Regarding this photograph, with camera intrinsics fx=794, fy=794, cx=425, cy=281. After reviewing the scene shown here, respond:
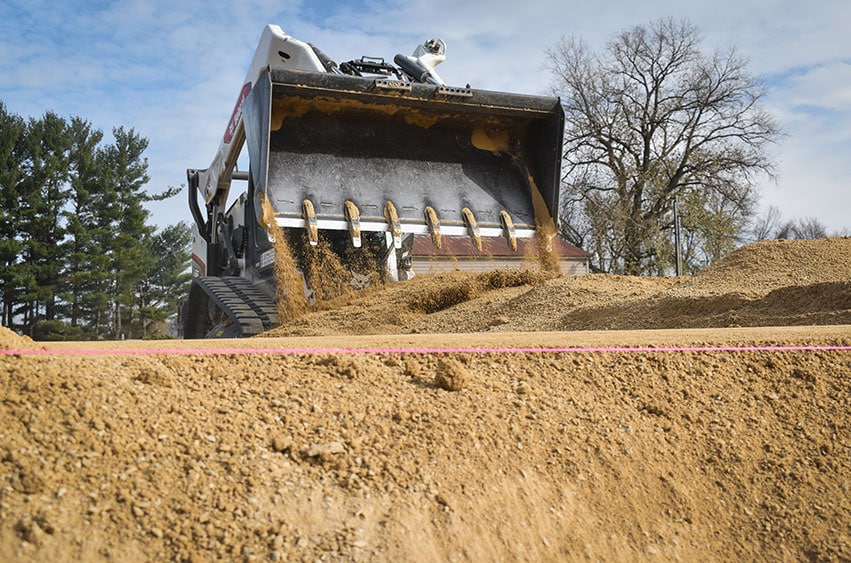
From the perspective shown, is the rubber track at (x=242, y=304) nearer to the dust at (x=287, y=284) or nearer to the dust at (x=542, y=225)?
the dust at (x=287, y=284)

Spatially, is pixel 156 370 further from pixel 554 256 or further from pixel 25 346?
pixel 554 256

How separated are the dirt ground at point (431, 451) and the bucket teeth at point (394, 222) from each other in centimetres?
306

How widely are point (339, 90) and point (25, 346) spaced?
15.8ft

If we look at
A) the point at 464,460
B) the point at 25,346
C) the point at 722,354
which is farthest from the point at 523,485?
the point at 25,346

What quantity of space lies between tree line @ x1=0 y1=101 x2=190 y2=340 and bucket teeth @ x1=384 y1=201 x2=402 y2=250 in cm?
1877

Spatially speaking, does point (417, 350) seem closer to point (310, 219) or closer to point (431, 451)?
point (431, 451)

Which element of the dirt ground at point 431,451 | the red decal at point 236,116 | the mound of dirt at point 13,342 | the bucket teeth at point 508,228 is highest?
Result: the red decal at point 236,116

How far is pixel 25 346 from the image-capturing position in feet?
11.6

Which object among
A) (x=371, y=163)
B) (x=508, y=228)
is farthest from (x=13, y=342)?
(x=508, y=228)

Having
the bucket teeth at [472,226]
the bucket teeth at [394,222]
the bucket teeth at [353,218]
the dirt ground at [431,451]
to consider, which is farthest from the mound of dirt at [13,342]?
the bucket teeth at [472,226]

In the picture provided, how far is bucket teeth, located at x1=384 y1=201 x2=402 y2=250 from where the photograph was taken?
758 centimetres

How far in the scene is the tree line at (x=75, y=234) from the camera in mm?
23766

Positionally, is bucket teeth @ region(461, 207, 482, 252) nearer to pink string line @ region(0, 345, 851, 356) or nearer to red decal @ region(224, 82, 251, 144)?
red decal @ region(224, 82, 251, 144)

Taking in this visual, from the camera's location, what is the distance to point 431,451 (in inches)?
120
